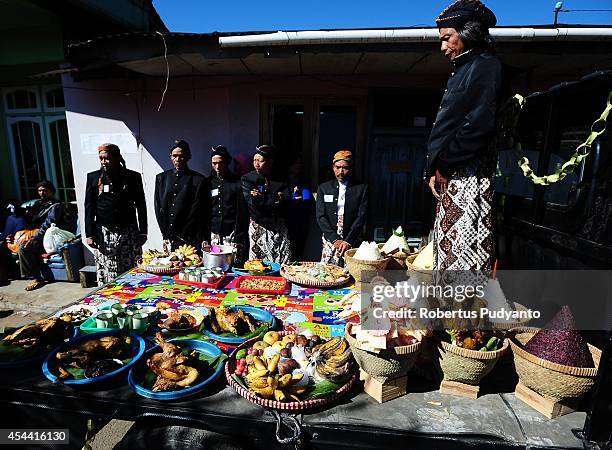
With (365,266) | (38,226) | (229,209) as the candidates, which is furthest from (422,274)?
(38,226)

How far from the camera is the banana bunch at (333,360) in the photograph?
155 centimetres

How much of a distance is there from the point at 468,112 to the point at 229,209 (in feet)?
10.1

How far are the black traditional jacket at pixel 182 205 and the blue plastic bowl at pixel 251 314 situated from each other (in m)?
2.18

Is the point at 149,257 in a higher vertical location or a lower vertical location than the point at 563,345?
lower

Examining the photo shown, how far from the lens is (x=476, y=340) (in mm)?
1543

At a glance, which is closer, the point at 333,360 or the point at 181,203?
the point at 333,360

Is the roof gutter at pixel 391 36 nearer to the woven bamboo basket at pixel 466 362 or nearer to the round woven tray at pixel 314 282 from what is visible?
the round woven tray at pixel 314 282

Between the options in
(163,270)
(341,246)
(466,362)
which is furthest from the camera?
(341,246)

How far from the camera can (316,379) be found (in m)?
1.58

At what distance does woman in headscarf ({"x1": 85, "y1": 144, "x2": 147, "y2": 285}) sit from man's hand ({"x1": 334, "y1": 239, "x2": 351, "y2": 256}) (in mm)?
2384

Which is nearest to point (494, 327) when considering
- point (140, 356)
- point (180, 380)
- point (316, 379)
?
point (316, 379)

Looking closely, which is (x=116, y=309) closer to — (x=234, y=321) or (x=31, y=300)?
(x=234, y=321)

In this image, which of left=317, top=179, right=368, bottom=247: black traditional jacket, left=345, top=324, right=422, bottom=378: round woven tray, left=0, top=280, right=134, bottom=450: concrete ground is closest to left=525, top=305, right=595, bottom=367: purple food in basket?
left=345, top=324, right=422, bottom=378: round woven tray

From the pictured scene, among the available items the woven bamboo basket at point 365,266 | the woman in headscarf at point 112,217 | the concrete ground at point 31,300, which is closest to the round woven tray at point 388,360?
the woven bamboo basket at point 365,266
